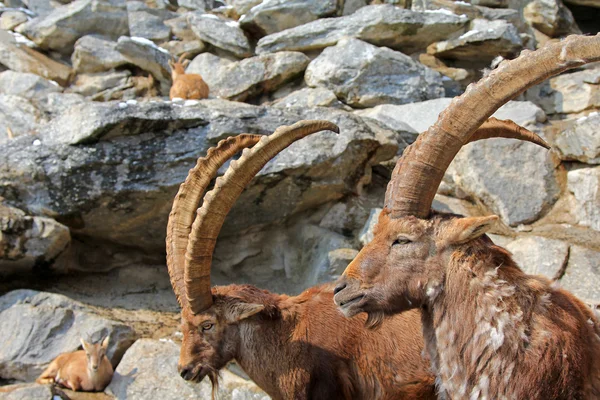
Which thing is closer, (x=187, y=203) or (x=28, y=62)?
(x=187, y=203)

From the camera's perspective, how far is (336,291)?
11.2ft

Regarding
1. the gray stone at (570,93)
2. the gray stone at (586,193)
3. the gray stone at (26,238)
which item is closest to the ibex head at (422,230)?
the gray stone at (586,193)

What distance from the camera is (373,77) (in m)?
12.0

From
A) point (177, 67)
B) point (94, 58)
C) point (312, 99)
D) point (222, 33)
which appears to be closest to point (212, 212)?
point (312, 99)

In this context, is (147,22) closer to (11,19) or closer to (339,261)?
(11,19)

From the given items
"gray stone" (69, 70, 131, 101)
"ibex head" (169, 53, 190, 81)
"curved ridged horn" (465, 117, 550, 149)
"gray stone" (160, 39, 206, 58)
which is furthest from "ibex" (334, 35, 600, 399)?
"gray stone" (160, 39, 206, 58)

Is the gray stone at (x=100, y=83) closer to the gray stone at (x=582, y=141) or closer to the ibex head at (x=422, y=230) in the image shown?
the gray stone at (x=582, y=141)

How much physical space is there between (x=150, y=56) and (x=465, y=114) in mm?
12696

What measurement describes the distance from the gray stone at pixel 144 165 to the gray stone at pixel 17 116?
376 cm

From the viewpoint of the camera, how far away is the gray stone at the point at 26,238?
797cm

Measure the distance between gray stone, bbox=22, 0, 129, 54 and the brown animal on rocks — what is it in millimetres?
13194

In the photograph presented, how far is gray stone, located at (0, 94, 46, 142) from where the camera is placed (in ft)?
39.0

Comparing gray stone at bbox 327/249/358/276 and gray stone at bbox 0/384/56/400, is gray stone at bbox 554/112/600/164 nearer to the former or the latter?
gray stone at bbox 327/249/358/276

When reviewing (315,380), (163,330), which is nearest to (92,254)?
(163,330)
